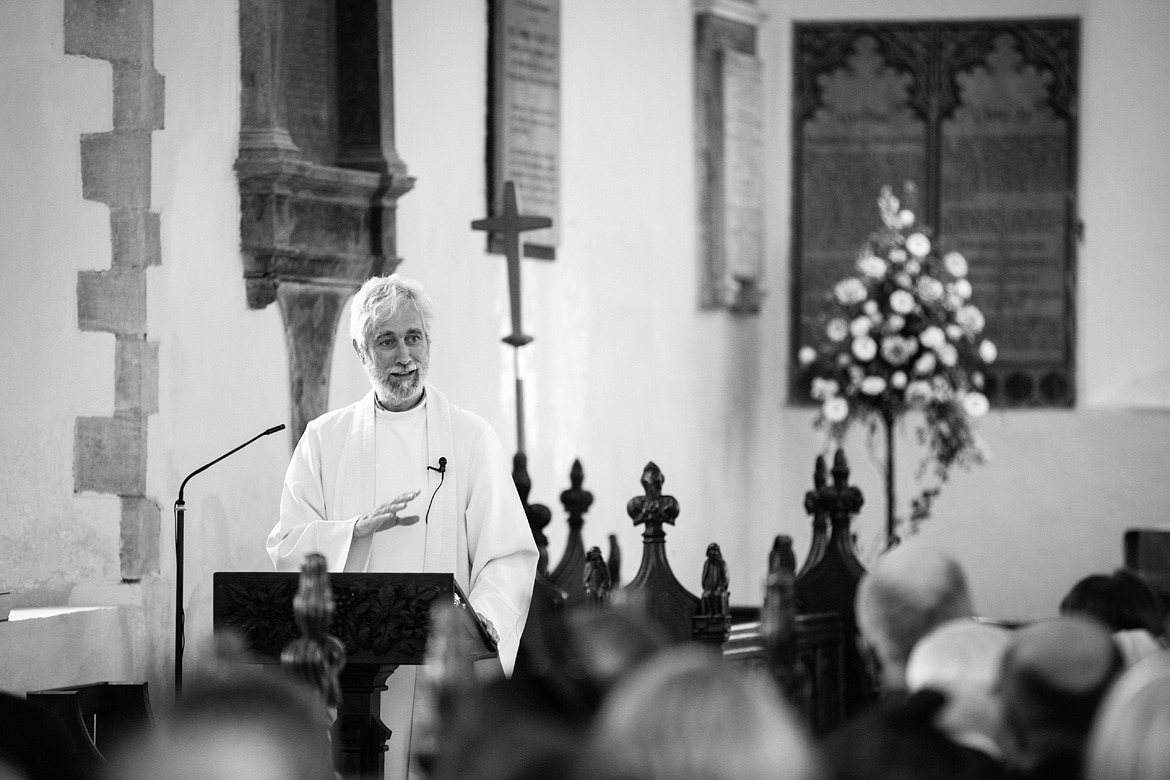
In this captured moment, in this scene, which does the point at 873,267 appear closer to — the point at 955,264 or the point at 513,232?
the point at 955,264

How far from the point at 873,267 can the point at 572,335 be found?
70.1 inches

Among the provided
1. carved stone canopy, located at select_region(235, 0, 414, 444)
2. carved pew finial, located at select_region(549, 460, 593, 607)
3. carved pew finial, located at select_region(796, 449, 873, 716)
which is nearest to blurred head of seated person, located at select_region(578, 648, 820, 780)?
carved stone canopy, located at select_region(235, 0, 414, 444)

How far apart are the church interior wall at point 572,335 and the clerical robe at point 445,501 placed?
3.13 feet

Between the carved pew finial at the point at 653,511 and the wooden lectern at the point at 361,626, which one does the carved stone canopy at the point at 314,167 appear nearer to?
the carved pew finial at the point at 653,511

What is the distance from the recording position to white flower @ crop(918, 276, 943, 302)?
392 inches

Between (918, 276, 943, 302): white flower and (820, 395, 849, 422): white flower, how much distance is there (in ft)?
2.38

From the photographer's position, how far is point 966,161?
11.1 metres

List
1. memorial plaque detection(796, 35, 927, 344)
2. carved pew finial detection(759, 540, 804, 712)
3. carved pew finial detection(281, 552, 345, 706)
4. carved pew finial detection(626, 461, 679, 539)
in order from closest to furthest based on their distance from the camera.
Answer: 1. carved pew finial detection(759, 540, 804, 712)
2. carved pew finial detection(281, 552, 345, 706)
3. carved pew finial detection(626, 461, 679, 539)
4. memorial plaque detection(796, 35, 927, 344)

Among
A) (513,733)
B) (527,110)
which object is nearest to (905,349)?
(527,110)

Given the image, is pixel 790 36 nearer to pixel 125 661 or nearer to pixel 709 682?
pixel 125 661

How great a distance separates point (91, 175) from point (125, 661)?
165 centimetres

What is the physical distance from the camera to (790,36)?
11211 mm

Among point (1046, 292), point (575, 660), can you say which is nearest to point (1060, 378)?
point (1046, 292)

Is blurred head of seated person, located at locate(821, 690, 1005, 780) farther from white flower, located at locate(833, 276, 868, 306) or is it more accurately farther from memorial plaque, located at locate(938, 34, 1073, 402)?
memorial plaque, located at locate(938, 34, 1073, 402)
